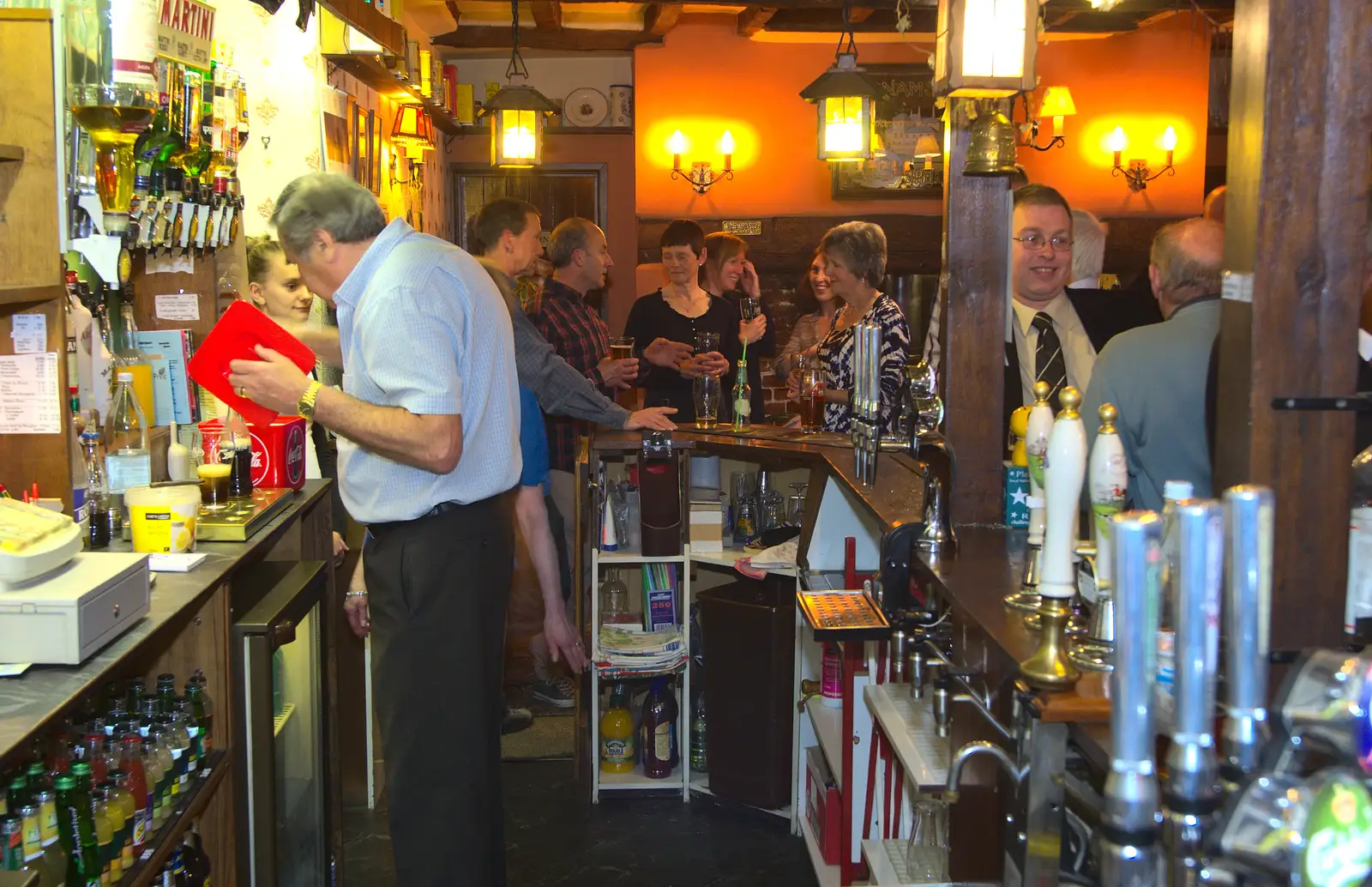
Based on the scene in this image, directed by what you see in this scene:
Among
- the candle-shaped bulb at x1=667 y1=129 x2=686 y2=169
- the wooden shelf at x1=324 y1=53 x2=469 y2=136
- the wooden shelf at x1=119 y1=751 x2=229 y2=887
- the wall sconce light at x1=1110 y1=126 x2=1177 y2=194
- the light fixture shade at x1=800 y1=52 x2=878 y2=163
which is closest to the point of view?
the wooden shelf at x1=119 y1=751 x2=229 y2=887

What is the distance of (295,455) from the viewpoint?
336 centimetres

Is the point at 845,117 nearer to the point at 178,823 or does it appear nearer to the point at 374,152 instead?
the point at 374,152

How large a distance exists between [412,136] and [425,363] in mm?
4354

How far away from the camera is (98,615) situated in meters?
1.84

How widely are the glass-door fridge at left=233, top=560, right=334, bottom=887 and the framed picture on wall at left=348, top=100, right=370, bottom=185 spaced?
265 centimetres

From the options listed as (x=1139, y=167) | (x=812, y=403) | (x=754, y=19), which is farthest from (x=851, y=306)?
(x=1139, y=167)

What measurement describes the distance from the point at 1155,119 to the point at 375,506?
7.30 metres

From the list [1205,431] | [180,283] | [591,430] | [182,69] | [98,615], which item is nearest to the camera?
[98,615]

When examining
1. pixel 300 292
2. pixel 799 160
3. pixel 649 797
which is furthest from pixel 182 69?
pixel 799 160

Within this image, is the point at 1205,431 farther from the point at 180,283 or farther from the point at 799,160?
the point at 799,160

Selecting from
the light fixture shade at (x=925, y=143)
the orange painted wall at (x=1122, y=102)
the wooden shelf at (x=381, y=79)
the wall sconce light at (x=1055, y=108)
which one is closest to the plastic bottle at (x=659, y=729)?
the wooden shelf at (x=381, y=79)

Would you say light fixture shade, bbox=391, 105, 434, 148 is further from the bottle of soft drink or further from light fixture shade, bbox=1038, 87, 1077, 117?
light fixture shade, bbox=1038, 87, 1077, 117

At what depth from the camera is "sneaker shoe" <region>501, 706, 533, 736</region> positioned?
16.2ft

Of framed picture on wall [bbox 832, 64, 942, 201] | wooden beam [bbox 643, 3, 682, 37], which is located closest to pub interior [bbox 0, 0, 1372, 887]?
wooden beam [bbox 643, 3, 682, 37]
